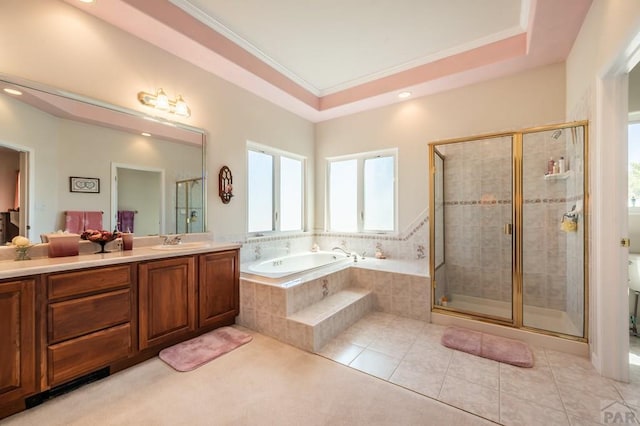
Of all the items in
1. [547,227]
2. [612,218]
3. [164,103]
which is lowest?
[547,227]

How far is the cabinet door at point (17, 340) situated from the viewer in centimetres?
147

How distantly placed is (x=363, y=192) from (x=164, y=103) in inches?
114

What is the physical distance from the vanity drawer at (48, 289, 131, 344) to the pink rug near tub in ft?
8.68

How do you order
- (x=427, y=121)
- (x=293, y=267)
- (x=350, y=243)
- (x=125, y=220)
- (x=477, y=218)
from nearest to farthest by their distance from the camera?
(x=125, y=220)
(x=477, y=218)
(x=427, y=121)
(x=293, y=267)
(x=350, y=243)

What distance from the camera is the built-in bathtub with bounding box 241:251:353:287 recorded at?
267 cm

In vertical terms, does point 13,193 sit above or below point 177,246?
above

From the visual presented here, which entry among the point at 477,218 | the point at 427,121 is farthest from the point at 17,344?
the point at 427,121

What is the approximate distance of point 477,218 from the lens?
10.9ft

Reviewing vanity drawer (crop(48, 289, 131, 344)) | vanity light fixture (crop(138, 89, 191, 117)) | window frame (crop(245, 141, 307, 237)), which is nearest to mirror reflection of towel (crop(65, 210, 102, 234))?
vanity drawer (crop(48, 289, 131, 344))

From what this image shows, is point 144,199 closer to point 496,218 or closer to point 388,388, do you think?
point 388,388

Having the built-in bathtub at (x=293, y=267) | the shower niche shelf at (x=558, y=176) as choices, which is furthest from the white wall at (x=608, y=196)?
the built-in bathtub at (x=293, y=267)

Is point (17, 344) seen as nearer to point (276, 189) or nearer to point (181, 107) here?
point (181, 107)

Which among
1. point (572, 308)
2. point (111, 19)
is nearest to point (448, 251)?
point (572, 308)

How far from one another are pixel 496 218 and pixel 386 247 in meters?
1.44
